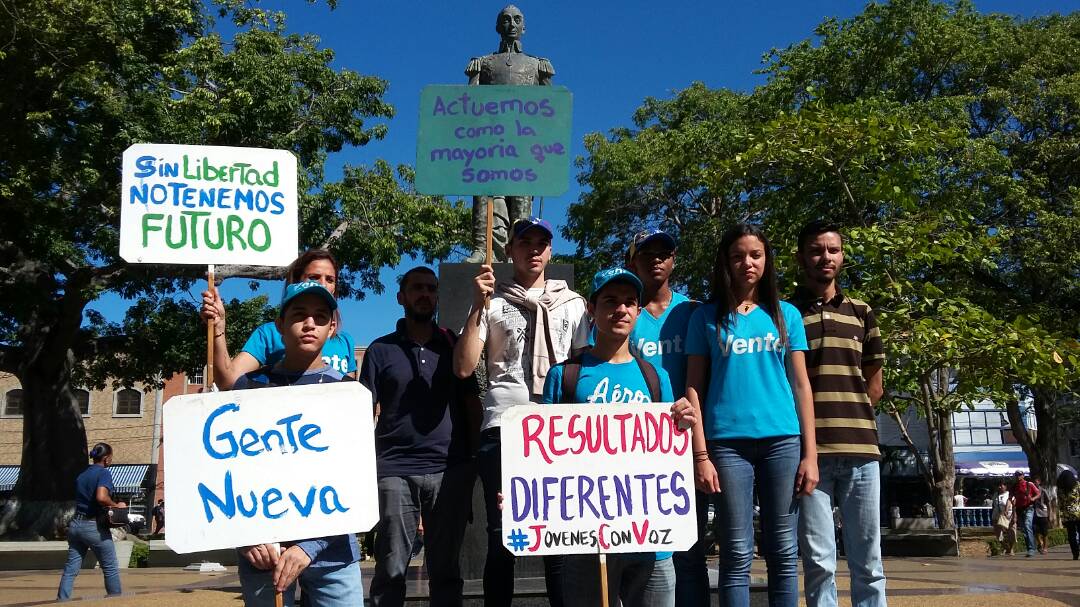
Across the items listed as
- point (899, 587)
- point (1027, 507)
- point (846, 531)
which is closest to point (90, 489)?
point (899, 587)

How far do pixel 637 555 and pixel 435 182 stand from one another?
6.93 ft

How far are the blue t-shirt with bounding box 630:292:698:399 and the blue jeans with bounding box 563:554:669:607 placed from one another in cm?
81

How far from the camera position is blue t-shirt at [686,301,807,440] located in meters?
3.51

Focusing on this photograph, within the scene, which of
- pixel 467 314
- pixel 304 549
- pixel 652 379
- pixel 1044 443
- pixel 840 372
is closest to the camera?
pixel 304 549

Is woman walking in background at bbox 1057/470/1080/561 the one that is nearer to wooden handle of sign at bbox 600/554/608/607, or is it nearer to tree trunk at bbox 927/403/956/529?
tree trunk at bbox 927/403/956/529

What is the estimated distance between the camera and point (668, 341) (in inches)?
153

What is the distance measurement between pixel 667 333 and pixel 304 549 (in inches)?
69.7

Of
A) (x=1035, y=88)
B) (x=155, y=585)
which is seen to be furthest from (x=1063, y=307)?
(x=155, y=585)

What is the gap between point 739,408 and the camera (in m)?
3.52

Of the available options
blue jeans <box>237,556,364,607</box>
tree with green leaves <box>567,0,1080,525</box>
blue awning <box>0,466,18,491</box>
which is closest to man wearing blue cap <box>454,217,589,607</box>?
blue jeans <box>237,556,364,607</box>

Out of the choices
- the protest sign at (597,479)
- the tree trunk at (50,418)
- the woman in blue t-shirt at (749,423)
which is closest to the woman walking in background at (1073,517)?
the woman in blue t-shirt at (749,423)

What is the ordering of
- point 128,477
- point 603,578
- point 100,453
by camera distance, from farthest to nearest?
point 128,477 → point 100,453 → point 603,578

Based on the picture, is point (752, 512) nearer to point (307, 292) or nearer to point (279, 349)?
point (307, 292)

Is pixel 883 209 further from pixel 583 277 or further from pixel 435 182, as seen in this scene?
pixel 435 182
